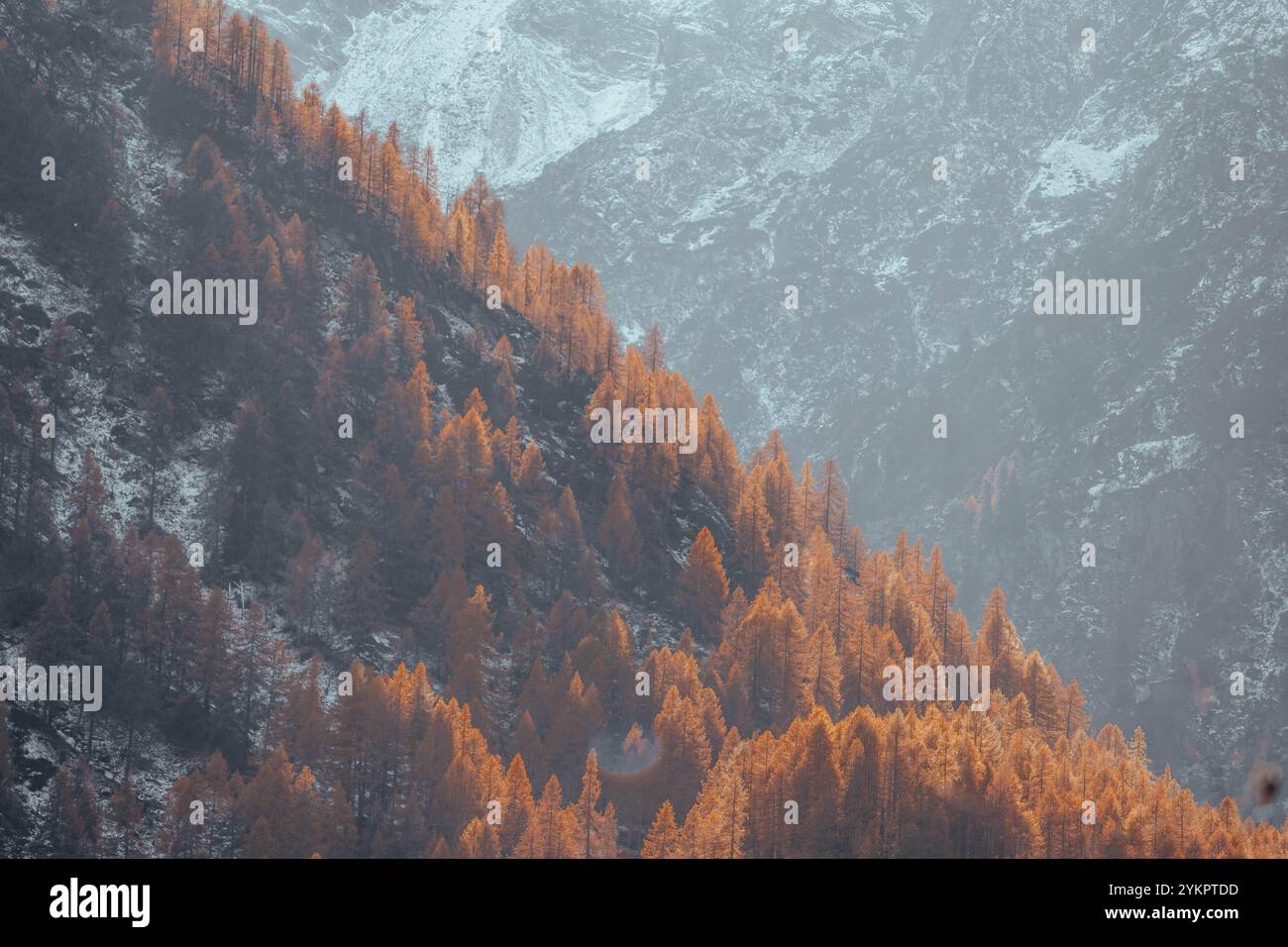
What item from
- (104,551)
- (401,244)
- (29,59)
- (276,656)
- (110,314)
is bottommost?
(276,656)

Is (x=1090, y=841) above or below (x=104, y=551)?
below

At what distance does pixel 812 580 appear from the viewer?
17200 cm

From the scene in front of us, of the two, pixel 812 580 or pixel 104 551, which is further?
pixel 812 580

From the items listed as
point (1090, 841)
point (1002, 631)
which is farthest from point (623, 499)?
point (1090, 841)

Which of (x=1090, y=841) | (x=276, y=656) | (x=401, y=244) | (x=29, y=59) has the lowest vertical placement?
(x=1090, y=841)

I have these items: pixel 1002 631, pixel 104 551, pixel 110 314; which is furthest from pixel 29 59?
pixel 1002 631

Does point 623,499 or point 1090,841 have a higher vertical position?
point 623,499

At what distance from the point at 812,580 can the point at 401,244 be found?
62532 mm
